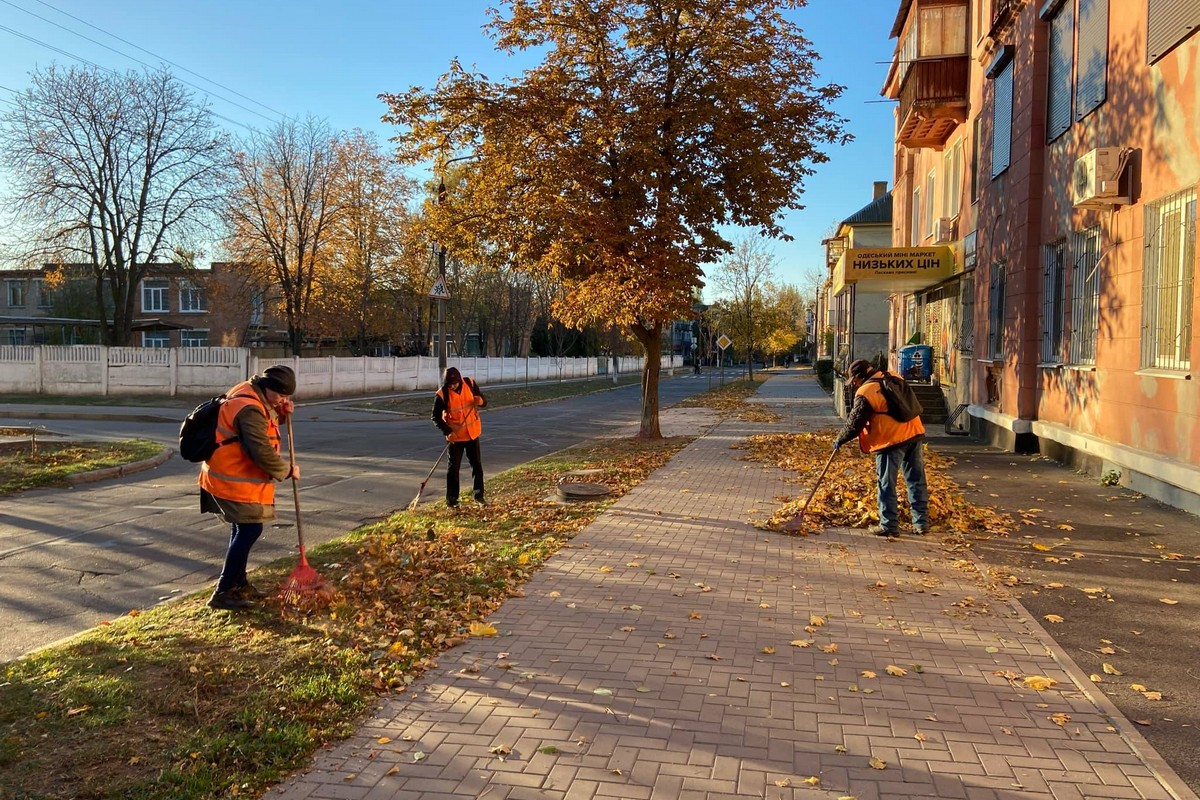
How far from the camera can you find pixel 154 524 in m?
8.85

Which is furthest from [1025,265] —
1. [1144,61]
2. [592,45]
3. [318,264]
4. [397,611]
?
[318,264]

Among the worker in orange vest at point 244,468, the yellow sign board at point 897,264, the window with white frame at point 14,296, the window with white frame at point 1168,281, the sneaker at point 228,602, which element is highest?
Result: the window with white frame at point 14,296

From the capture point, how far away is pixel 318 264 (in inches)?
1459

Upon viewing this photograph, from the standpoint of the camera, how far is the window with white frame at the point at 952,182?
19.8 meters

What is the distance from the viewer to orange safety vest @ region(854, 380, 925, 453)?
762 centimetres

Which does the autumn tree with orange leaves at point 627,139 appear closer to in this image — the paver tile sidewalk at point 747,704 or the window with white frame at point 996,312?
the window with white frame at point 996,312

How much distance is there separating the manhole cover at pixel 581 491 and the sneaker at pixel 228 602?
4617 mm

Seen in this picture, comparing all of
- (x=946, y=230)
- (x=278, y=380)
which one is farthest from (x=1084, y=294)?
(x=278, y=380)

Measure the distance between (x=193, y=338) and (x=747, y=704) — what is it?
5797 centimetres

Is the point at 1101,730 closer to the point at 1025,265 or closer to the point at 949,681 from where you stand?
the point at 949,681

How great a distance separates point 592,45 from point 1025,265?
26.2 ft

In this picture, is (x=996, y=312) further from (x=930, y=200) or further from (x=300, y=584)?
(x=300, y=584)

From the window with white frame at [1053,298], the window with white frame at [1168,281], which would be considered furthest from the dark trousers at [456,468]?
Answer: the window with white frame at [1053,298]

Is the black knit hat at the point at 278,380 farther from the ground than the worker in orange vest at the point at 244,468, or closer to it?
farther from the ground
